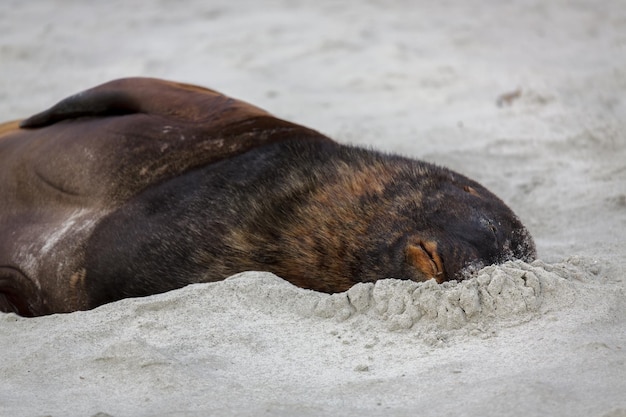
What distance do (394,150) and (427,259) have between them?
2813 mm

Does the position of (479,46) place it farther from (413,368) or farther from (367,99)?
(413,368)

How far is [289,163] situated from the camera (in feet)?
14.8

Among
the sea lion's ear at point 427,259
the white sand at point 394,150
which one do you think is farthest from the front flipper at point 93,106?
the sea lion's ear at point 427,259

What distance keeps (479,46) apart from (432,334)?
507 centimetres

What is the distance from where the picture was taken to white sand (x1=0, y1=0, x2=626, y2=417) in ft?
10.7

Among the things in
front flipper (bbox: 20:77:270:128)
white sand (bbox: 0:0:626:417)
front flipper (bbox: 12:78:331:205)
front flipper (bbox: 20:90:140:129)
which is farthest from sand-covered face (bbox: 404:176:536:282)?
front flipper (bbox: 20:90:140:129)

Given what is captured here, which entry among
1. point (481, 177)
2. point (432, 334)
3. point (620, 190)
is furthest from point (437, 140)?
point (432, 334)

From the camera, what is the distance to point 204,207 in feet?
14.2

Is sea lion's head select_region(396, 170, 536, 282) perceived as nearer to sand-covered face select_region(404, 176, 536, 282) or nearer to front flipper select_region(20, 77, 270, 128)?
sand-covered face select_region(404, 176, 536, 282)

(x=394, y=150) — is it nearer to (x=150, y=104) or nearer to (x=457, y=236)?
(x=150, y=104)

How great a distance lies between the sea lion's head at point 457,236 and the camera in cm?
382

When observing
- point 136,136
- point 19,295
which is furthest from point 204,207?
point 19,295

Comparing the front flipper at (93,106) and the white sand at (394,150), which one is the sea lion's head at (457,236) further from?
the front flipper at (93,106)

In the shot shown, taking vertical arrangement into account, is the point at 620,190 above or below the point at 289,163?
below
